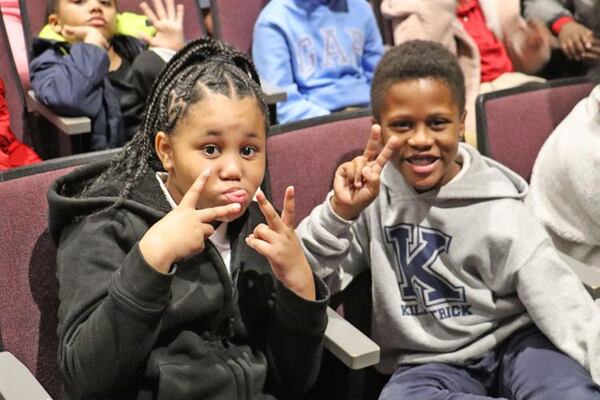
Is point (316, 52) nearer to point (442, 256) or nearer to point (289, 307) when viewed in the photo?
point (442, 256)

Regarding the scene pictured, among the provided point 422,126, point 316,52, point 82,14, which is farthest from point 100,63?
point 422,126

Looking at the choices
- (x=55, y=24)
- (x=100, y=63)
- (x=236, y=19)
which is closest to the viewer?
(x=100, y=63)

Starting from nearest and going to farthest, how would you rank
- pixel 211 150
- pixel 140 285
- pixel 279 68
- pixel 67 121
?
pixel 140 285 → pixel 211 150 → pixel 67 121 → pixel 279 68

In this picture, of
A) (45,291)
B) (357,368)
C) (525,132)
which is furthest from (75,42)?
(357,368)

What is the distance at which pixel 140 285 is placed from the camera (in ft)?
3.34

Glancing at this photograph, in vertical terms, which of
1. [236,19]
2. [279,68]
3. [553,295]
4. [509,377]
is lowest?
[509,377]

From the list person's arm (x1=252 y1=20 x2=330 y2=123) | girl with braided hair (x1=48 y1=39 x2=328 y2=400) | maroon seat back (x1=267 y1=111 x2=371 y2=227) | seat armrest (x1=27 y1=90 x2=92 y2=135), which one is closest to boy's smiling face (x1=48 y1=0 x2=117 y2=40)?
seat armrest (x1=27 y1=90 x2=92 y2=135)

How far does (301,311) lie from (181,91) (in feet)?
1.25

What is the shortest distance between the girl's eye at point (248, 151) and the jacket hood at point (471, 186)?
398 millimetres

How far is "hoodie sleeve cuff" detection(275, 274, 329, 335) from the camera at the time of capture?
1.18 metres

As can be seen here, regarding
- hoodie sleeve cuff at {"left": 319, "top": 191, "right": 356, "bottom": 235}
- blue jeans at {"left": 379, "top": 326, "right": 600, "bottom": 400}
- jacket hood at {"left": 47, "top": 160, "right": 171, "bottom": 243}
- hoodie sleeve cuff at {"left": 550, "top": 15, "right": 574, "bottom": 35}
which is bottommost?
blue jeans at {"left": 379, "top": 326, "right": 600, "bottom": 400}

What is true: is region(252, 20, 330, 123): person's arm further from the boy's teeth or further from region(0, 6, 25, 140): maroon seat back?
the boy's teeth

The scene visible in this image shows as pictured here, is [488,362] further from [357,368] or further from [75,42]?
[75,42]

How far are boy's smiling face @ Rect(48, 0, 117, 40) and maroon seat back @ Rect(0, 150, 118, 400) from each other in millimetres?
1001
